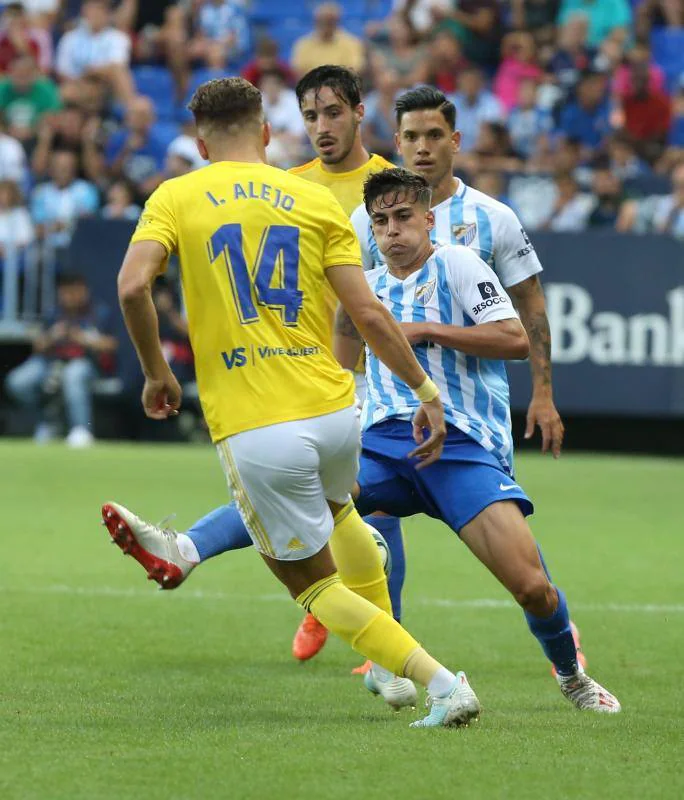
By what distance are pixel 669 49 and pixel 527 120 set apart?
3.10m

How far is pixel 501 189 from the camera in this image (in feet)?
53.2

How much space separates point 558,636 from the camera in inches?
228

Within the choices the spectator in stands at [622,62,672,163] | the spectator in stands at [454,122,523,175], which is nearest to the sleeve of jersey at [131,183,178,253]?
the spectator in stands at [454,122,523,175]

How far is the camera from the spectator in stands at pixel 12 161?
1823cm

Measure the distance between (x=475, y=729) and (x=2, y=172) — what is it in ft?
46.6

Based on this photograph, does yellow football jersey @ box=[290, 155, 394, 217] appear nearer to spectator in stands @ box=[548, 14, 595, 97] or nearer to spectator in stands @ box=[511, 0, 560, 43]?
spectator in stands @ box=[548, 14, 595, 97]

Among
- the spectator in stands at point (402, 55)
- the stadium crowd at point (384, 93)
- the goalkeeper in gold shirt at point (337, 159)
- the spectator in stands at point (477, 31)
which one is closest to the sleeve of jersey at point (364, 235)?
the goalkeeper in gold shirt at point (337, 159)

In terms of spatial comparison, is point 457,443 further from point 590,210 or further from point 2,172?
point 2,172

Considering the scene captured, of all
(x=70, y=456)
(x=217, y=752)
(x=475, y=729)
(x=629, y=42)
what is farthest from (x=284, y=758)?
(x=629, y=42)

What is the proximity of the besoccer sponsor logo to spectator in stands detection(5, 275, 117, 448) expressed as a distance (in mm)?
11237

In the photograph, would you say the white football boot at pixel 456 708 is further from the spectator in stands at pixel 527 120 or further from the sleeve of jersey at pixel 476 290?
the spectator in stands at pixel 527 120

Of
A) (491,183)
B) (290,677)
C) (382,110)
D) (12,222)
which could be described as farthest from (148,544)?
(382,110)

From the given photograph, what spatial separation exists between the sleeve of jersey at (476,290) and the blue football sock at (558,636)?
→ 1.01m

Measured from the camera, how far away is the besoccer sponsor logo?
5805 millimetres
